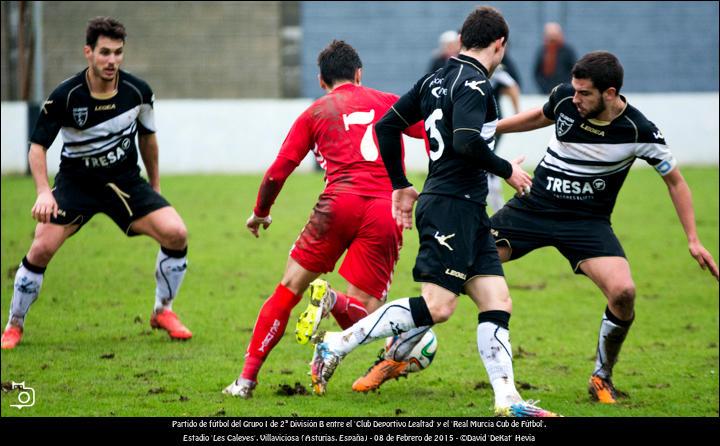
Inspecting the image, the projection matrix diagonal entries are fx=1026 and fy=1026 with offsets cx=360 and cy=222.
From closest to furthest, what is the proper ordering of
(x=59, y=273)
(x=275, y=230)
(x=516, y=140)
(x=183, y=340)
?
(x=183, y=340) < (x=59, y=273) < (x=275, y=230) < (x=516, y=140)

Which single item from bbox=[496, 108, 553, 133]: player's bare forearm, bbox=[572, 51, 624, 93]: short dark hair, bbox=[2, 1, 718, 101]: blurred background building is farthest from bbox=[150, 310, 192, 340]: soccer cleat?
bbox=[2, 1, 718, 101]: blurred background building

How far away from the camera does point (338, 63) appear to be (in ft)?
21.8

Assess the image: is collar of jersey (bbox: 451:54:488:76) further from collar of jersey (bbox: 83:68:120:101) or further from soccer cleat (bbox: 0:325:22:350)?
soccer cleat (bbox: 0:325:22:350)

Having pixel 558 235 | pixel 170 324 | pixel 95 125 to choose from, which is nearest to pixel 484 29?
pixel 558 235

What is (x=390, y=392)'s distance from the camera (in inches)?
266

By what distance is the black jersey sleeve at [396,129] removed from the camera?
607cm

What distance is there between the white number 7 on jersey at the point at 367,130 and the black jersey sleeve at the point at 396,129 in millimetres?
408

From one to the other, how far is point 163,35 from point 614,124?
1948cm

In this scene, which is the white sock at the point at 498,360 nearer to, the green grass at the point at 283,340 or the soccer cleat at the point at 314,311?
the green grass at the point at 283,340

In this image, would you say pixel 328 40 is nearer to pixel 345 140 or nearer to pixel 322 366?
pixel 345 140

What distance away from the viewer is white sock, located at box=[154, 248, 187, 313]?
817 cm

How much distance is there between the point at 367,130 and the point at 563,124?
4.14 feet
